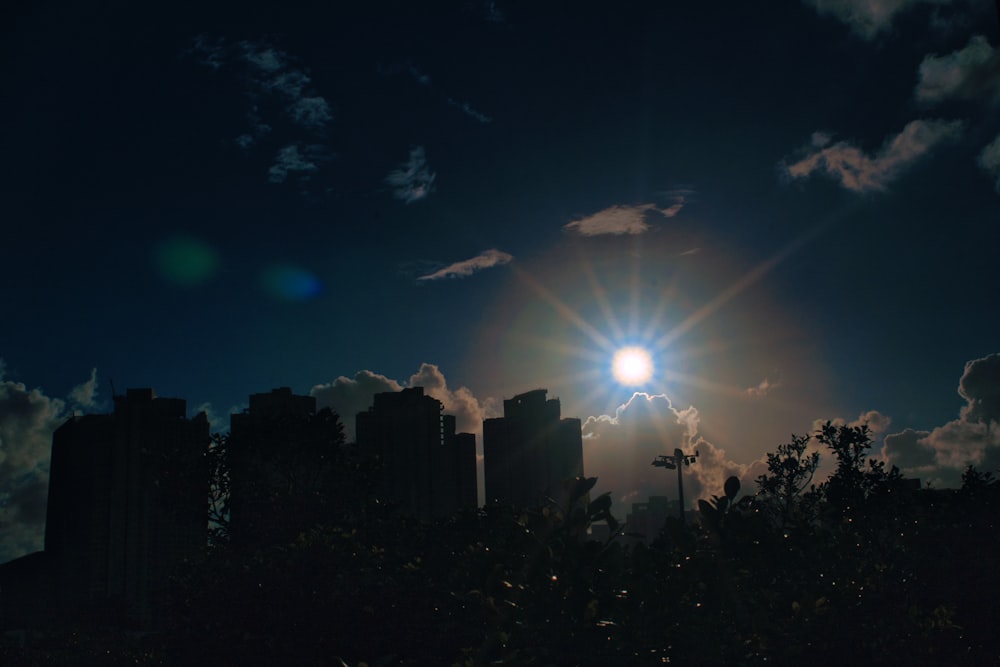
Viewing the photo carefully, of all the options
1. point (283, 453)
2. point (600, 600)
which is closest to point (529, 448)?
point (283, 453)

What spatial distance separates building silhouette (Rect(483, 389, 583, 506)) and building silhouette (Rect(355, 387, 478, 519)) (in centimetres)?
756

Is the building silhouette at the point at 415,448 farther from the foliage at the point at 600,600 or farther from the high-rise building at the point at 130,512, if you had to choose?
the foliage at the point at 600,600

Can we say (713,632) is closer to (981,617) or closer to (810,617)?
(810,617)

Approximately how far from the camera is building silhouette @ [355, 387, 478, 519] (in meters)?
91.8

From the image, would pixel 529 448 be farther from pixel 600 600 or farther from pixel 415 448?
pixel 600 600

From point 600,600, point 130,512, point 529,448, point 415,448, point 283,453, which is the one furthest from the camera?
point 130,512

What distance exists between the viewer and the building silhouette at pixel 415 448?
9175 cm

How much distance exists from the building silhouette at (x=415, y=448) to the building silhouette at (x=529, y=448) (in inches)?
298

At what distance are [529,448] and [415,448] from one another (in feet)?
65.0

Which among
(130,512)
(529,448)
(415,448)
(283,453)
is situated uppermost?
(529,448)

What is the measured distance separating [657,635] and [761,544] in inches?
75.2

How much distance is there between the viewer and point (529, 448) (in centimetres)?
10712

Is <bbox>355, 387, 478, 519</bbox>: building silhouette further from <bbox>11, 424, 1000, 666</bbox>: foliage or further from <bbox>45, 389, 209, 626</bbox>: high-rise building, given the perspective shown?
<bbox>11, 424, 1000, 666</bbox>: foliage

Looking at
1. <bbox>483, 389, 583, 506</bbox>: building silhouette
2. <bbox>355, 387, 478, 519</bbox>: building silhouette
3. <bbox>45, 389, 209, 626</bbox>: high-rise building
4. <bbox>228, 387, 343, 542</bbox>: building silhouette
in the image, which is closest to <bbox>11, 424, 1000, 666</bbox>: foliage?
<bbox>228, 387, 343, 542</bbox>: building silhouette
